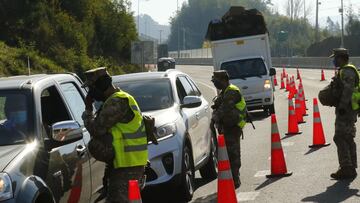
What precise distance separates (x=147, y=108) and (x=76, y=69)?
70.1 feet

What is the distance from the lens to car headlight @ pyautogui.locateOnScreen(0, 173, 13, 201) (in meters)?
4.71

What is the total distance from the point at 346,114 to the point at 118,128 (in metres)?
5.10

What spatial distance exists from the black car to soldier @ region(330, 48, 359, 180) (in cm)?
463

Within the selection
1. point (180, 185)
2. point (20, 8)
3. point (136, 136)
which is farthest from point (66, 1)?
point (136, 136)

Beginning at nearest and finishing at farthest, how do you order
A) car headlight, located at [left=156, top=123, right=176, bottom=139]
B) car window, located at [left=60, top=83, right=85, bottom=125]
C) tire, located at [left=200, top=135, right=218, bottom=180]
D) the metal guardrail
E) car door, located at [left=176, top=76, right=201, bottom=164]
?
car window, located at [left=60, top=83, right=85, bottom=125] < car headlight, located at [left=156, top=123, right=176, bottom=139] < car door, located at [left=176, top=76, right=201, bottom=164] < tire, located at [left=200, top=135, right=218, bottom=180] < the metal guardrail

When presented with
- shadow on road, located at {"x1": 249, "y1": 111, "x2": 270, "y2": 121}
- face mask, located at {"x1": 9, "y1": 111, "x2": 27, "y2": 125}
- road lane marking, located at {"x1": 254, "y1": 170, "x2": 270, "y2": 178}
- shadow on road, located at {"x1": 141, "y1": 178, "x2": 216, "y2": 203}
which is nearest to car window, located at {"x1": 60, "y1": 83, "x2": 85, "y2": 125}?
face mask, located at {"x1": 9, "y1": 111, "x2": 27, "y2": 125}

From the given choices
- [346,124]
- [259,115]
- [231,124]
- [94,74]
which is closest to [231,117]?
[231,124]

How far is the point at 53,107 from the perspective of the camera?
641cm

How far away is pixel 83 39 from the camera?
33938 millimetres

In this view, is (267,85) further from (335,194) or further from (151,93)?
(335,194)

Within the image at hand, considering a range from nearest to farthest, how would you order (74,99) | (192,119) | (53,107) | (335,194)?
(53,107) < (74,99) < (335,194) < (192,119)

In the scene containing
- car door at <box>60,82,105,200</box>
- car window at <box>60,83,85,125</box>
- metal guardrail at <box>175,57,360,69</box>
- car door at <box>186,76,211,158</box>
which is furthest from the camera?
metal guardrail at <box>175,57,360,69</box>

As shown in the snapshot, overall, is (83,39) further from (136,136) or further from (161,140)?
(136,136)

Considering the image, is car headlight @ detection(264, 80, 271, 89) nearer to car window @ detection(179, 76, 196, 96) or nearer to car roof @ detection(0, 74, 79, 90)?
car window @ detection(179, 76, 196, 96)
